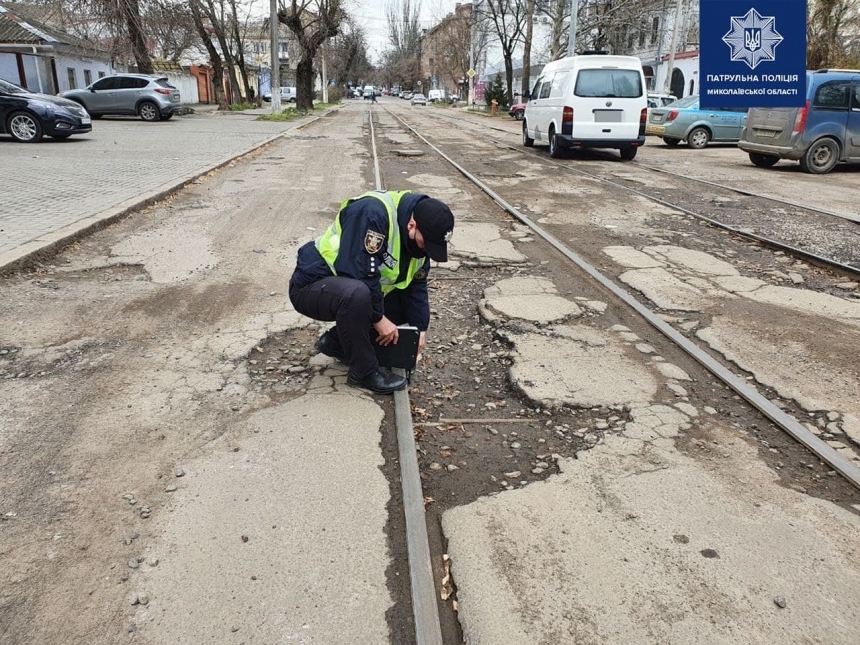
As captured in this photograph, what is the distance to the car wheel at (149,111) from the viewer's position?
23.5m

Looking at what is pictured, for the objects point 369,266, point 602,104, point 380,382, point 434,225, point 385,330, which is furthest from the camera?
point 602,104

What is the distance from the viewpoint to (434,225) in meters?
3.03

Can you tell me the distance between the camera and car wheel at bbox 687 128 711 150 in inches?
732

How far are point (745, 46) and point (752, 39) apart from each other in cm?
13

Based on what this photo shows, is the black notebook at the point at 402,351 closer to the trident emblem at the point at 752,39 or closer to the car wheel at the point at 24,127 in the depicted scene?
the trident emblem at the point at 752,39

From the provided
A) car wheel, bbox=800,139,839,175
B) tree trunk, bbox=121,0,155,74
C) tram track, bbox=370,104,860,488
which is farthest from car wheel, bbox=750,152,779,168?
tree trunk, bbox=121,0,155,74

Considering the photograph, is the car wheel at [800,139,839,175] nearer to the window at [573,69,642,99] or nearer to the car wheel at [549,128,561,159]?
the window at [573,69,642,99]

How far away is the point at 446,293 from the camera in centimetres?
528

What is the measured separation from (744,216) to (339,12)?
32.1m

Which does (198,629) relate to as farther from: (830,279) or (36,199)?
(36,199)

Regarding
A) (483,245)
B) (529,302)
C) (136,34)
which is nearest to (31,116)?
(483,245)

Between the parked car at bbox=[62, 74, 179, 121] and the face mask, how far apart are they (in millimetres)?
23580

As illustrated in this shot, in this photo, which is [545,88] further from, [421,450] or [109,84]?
[109,84]

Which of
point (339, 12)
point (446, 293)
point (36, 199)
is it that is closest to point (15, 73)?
point (339, 12)
